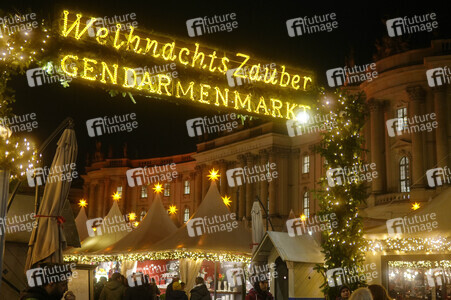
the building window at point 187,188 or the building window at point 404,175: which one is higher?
the building window at point 187,188

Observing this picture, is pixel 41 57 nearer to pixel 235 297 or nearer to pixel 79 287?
pixel 79 287

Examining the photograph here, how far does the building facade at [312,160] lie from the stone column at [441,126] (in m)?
0.06

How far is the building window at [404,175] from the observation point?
121 ft

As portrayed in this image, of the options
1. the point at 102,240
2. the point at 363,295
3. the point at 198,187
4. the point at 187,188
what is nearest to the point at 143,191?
the point at 187,188

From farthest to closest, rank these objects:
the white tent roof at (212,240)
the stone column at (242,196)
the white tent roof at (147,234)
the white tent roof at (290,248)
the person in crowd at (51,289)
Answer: the stone column at (242,196) < the white tent roof at (147,234) < the white tent roof at (212,240) < the white tent roof at (290,248) < the person in crowd at (51,289)

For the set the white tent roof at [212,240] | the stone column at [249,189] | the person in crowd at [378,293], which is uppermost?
the stone column at [249,189]

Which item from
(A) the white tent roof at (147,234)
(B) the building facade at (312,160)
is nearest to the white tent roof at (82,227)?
(A) the white tent roof at (147,234)

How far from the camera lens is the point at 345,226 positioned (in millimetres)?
11977

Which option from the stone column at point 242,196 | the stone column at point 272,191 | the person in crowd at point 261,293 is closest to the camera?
the person in crowd at point 261,293

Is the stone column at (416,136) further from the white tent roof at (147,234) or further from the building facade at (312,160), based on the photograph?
the white tent roof at (147,234)

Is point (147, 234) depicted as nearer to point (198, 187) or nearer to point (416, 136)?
point (416, 136)

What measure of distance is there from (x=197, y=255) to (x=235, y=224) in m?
1.72

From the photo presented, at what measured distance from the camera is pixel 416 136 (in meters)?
36.4

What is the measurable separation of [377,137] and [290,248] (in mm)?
23894
